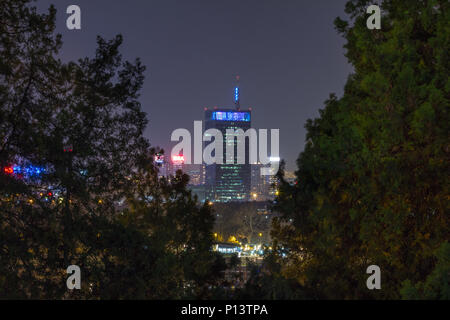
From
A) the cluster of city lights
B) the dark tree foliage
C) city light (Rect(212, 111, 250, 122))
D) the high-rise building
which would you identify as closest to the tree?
the dark tree foliage

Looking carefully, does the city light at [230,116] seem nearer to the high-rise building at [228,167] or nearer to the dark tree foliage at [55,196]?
the high-rise building at [228,167]

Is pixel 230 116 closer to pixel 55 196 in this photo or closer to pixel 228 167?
pixel 228 167

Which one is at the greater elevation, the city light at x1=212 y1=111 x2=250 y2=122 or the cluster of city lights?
the city light at x1=212 y1=111 x2=250 y2=122

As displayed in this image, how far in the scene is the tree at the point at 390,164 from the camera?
6.54m

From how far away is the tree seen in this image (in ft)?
21.5

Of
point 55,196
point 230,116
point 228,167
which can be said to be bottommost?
point 55,196

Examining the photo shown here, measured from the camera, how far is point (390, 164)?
659 cm

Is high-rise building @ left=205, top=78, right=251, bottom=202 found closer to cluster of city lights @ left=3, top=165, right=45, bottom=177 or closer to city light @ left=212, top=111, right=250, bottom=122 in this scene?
city light @ left=212, top=111, right=250, bottom=122

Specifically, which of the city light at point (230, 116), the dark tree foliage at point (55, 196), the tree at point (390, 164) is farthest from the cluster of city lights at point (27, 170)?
the city light at point (230, 116)

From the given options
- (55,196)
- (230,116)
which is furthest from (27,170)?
(230,116)

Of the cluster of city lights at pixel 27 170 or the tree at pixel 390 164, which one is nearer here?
the cluster of city lights at pixel 27 170

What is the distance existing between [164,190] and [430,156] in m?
8.39
